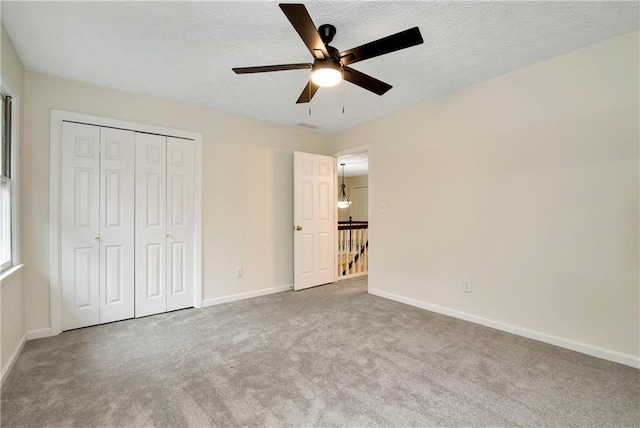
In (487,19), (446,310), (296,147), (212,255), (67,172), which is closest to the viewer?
(487,19)

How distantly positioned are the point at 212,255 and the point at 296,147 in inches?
77.8

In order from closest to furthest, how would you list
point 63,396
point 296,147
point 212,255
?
point 63,396 → point 212,255 → point 296,147

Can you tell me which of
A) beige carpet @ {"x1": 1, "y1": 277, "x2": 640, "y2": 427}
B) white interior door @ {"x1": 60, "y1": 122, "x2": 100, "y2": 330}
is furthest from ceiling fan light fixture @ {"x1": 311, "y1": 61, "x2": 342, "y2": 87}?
white interior door @ {"x1": 60, "y1": 122, "x2": 100, "y2": 330}

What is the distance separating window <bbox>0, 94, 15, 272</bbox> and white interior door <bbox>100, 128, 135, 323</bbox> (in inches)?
25.5

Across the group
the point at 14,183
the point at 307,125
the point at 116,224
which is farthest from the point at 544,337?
the point at 14,183

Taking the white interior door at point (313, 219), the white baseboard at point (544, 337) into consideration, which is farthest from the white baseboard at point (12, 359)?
the white baseboard at point (544, 337)

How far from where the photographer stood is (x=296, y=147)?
4.41 meters

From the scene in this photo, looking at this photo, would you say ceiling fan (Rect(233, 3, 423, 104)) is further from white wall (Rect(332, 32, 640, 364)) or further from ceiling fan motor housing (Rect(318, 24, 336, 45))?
white wall (Rect(332, 32, 640, 364))

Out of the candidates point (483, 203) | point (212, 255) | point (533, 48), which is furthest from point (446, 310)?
point (212, 255)

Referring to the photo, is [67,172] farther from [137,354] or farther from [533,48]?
[533,48]

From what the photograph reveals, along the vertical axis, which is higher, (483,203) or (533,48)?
(533,48)

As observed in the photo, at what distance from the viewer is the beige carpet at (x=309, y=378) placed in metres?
1.62

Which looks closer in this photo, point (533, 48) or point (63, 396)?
point (63, 396)

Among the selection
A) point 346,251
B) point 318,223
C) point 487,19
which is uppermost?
point 487,19
